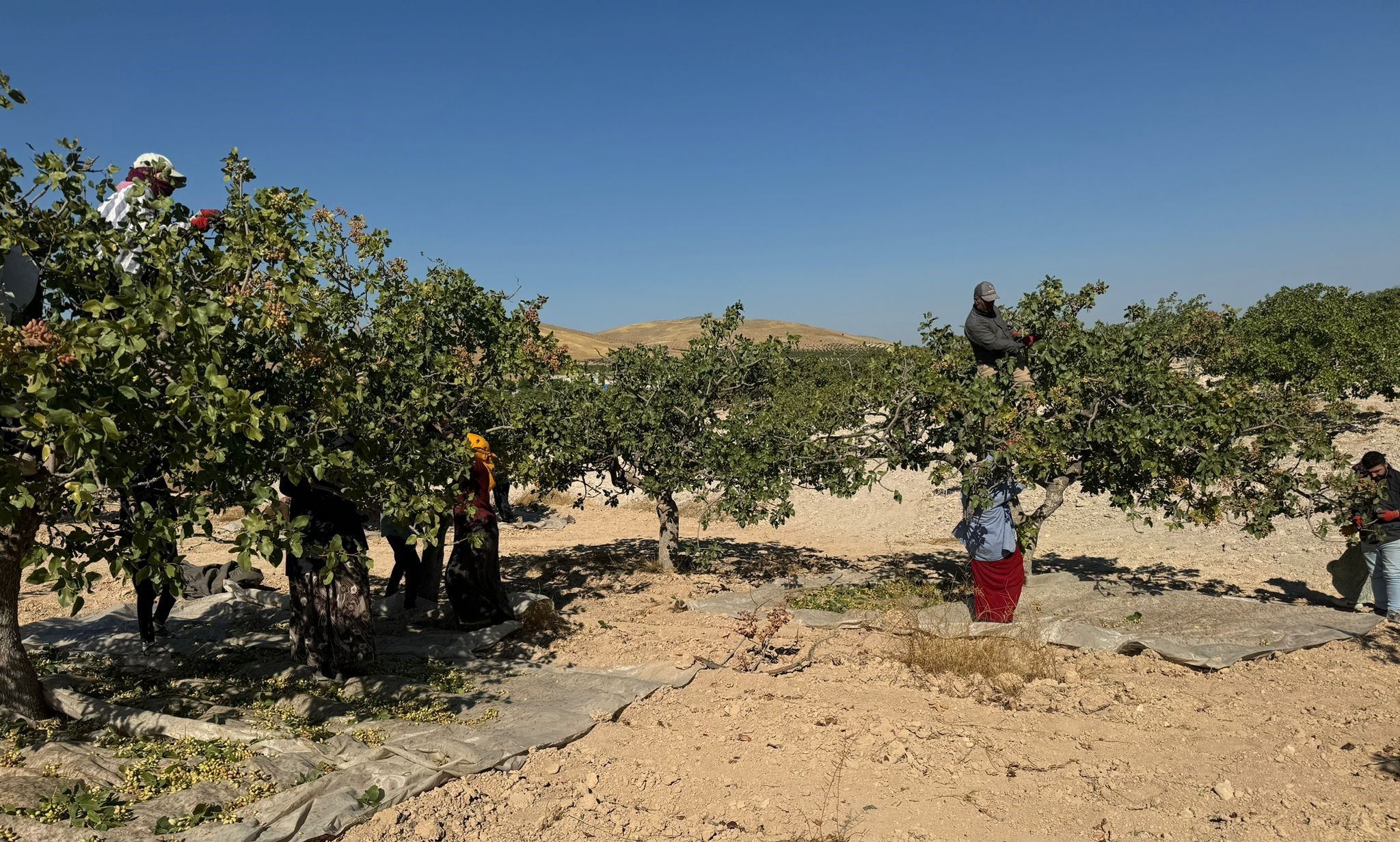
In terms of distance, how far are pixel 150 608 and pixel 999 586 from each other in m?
8.15

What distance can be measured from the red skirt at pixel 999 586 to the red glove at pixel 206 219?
23.3ft

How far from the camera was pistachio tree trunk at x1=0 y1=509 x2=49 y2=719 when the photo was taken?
196 inches

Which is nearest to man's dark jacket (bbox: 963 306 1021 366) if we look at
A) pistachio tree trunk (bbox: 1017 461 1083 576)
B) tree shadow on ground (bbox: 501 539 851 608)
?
pistachio tree trunk (bbox: 1017 461 1083 576)

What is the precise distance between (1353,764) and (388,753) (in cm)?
612

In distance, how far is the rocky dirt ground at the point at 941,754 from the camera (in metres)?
4.85

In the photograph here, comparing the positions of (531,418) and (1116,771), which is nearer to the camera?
(1116,771)

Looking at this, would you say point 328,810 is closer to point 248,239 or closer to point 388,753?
point 388,753

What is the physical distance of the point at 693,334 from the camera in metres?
106

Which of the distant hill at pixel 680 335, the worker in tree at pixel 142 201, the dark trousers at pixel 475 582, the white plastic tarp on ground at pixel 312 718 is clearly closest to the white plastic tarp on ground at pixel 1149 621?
the dark trousers at pixel 475 582

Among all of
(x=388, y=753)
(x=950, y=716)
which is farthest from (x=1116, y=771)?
(x=388, y=753)

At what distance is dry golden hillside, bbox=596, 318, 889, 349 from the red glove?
302 ft

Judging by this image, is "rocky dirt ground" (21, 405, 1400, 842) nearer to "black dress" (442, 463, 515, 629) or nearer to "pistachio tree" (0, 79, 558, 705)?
"black dress" (442, 463, 515, 629)

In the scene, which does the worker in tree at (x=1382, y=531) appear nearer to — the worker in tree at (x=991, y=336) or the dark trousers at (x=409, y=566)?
the worker in tree at (x=991, y=336)

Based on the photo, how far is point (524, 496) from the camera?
73.8 ft
